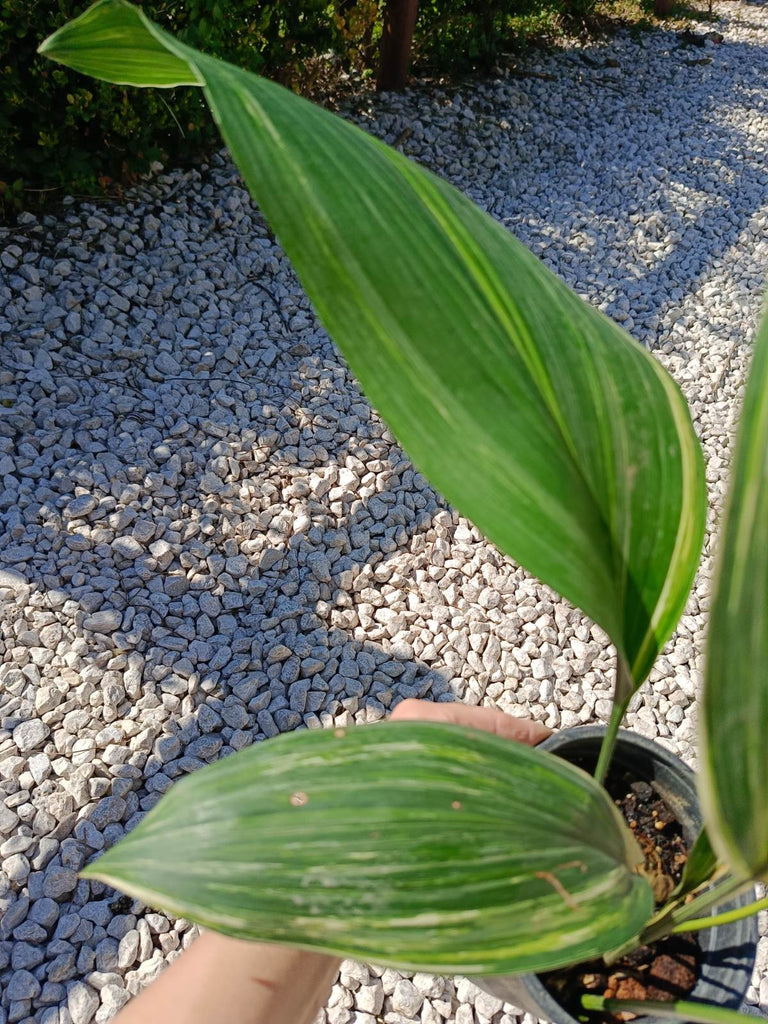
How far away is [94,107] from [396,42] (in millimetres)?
1222

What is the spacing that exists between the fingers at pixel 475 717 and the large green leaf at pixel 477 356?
0.25 m

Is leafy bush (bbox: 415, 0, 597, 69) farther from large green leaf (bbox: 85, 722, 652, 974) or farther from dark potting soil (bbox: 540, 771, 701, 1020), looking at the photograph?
large green leaf (bbox: 85, 722, 652, 974)

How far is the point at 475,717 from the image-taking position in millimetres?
→ 759

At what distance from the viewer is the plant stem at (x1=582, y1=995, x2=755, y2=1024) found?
51 centimetres

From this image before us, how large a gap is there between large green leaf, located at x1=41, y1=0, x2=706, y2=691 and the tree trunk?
2545 mm

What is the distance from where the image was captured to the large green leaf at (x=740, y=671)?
11.9 inches

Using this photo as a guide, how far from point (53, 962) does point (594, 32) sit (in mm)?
4197

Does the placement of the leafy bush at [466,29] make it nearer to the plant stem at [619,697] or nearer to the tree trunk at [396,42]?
the tree trunk at [396,42]

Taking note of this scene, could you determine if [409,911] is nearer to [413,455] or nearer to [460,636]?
[413,455]

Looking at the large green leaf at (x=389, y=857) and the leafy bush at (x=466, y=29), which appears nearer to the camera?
the large green leaf at (x=389, y=857)

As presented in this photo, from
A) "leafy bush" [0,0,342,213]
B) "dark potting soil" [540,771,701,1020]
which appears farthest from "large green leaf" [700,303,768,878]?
"leafy bush" [0,0,342,213]

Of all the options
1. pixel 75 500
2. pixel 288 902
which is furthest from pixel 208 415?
pixel 288 902

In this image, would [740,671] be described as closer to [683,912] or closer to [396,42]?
[683,912]

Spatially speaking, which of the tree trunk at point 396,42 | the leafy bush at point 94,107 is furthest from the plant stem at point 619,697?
the tree trunk at point 396,42
